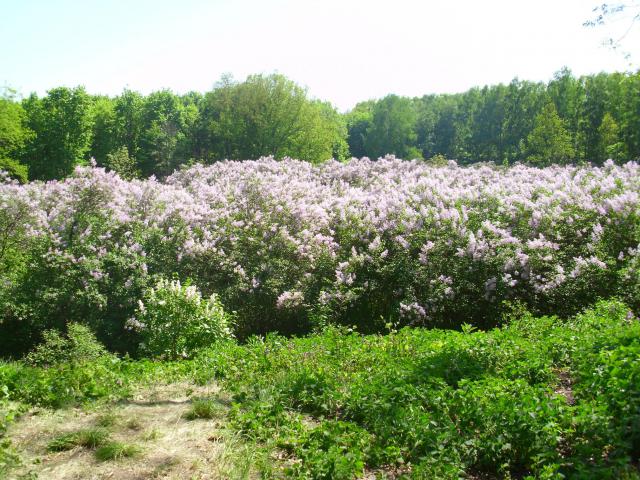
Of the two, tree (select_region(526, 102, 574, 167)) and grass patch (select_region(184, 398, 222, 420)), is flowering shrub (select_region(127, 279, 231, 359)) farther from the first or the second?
tree (select_region(526, 102, 574, 167))

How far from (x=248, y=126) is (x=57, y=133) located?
617 inches

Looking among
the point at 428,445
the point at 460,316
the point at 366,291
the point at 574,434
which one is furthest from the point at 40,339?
the point at 574,434

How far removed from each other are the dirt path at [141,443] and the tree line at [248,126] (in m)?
29.2

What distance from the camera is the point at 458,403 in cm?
452

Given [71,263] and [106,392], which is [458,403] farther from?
[71,263]

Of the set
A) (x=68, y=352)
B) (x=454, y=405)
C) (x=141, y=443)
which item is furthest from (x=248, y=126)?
(x=454, y=405)

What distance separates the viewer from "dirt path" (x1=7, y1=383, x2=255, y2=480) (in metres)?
4.10

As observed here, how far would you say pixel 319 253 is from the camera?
1121cm

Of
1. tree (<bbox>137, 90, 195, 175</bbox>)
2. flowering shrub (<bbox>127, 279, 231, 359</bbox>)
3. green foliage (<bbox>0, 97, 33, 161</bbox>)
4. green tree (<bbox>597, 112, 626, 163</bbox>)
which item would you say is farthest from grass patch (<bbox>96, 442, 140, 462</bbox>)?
tree (<bbox>137, 90, 195, 175</bbox>)

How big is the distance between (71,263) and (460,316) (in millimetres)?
8000

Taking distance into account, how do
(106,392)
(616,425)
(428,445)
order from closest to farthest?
(616,425), (428,445), (106,392)

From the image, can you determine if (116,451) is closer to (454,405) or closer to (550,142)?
(454,405)

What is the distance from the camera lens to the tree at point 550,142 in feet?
125

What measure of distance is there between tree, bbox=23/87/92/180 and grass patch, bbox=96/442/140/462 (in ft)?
137
